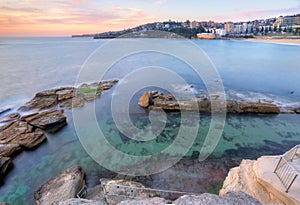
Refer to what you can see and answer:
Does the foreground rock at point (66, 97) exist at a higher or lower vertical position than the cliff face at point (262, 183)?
lower

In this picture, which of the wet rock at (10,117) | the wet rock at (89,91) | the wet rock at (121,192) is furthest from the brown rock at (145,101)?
the wet rock at (10,117)

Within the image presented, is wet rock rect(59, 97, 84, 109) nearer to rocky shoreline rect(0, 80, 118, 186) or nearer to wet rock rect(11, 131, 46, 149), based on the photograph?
rocky shoreline rect(0, 80, 118, 186)

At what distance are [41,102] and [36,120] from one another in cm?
446

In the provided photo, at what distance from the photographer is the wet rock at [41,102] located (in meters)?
16.0

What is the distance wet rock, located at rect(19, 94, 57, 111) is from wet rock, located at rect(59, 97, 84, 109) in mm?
869

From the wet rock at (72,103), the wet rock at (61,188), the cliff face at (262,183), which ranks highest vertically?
the cliff face at (262,183)

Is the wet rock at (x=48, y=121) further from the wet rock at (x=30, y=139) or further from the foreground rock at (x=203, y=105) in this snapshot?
the foreground rock at (x=203, y=105)

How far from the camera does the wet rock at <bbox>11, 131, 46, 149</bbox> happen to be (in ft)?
35.0

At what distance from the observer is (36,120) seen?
43.3 feet

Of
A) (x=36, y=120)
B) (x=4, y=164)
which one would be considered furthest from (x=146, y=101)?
(x=4, y=164)

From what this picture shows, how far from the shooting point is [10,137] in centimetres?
1109

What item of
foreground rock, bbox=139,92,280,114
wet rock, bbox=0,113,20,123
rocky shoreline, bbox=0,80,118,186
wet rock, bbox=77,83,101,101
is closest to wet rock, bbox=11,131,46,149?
rocky shoreline, bbox=0,80,118,186

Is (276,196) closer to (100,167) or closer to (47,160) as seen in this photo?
(100,167)

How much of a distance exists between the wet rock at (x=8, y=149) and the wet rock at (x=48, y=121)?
2429 millimetres
